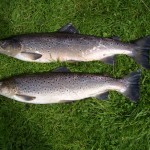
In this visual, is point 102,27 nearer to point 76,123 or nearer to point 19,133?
point 76,123

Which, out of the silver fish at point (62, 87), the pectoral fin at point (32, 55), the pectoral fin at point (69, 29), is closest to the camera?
the silver fish at point (62, 87)

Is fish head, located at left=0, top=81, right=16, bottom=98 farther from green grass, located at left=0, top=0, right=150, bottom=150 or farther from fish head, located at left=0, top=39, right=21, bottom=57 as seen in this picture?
fish head, located at left=0, top=39, right=21, bottom=57

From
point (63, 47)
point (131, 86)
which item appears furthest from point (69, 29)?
point (131, 86)

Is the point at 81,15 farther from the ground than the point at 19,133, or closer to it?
farther from the ground

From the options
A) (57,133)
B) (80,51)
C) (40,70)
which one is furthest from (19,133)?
(80,51)

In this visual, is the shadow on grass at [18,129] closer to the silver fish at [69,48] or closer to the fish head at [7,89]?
the fish head at [7,89]

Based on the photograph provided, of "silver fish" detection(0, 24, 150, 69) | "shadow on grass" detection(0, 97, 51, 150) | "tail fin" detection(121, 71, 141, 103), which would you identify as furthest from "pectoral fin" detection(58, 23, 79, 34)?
"shadow on grass" detection(0, 97, 51, 150)

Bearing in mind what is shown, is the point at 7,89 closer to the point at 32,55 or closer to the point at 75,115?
the point at 32,55

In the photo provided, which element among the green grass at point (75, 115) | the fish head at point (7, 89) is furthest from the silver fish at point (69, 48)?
the fish head at point (7, 89)
